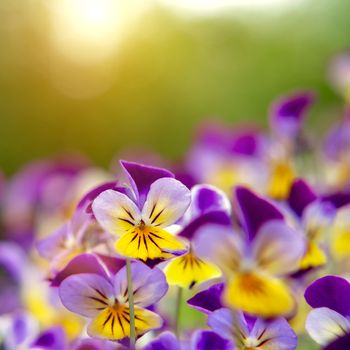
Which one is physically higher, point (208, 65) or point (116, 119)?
point (208, 65)

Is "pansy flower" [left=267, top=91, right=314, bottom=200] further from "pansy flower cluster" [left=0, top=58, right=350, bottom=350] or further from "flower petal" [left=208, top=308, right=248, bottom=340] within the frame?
"flower petal" [left=208, top=308, right=248, bottom=340]

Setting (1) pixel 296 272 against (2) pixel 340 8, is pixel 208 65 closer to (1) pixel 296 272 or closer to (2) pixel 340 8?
(2) pixel 340 8

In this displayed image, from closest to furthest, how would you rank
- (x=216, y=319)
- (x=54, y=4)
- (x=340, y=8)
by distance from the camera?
(x=216, y=319)
(x=54, y=4)
(x=340, y=8)

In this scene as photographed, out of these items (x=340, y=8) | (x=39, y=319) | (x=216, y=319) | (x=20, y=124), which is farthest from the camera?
(x=340, y=8)

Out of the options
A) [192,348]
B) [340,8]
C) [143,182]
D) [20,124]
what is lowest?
[20,124]

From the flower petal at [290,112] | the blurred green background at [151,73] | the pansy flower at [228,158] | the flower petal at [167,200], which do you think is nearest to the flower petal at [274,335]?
the flower petal at [167,200]

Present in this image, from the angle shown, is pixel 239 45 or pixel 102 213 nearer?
pixel 102 213

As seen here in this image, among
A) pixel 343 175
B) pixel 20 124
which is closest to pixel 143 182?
pixel 343 175
